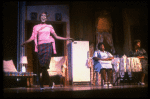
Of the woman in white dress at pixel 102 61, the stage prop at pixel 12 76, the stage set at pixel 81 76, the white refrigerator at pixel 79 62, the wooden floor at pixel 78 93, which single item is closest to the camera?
the wooden floor at pixel 78 93

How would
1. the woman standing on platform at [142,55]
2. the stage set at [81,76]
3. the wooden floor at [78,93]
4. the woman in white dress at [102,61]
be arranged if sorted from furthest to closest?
the woman standing on platform at [142,55] → the woman in white dress at [102,61] → the stage set at [81,76] → the wooden floor at [78,93]

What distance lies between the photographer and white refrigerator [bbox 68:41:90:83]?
8.07 metres

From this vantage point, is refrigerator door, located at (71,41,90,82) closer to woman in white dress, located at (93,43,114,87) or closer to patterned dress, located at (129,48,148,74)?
woman in white dress, located at (93,43,114,87)

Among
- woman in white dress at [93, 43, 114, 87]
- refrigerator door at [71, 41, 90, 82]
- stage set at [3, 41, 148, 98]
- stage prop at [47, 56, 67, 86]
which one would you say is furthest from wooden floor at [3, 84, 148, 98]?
refrigerator door at [71, 41, 90, 82]

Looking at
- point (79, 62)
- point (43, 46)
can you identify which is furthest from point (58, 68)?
point (43, 46)

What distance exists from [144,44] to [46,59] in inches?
195

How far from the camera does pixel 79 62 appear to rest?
8.14 metres

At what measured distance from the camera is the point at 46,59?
5086mm

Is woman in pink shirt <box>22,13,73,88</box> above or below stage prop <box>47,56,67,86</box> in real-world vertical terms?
above

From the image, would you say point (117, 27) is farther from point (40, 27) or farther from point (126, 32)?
point (40, 27)

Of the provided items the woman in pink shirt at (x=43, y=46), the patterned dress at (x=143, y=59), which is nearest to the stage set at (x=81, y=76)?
the patterned dress at (x=143, y=59)

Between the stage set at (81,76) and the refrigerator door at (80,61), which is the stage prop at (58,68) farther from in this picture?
the refrigerator door at (80,61)

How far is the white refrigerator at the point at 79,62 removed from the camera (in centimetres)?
807

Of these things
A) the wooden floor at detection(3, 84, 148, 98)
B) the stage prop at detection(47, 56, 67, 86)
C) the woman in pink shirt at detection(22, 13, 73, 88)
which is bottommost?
the wooden floor at detection(3, 84, 148, 98)
